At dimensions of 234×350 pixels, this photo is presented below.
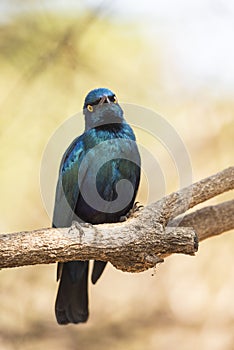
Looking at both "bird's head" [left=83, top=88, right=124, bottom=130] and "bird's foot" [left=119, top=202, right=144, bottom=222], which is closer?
"bird's foot" [left=119, top=202, right=144, bottom=222]

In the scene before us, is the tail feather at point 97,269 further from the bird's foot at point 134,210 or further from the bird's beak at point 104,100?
the bird's beak at point 104,100

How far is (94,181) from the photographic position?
4.04 meters

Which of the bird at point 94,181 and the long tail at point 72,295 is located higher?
the bird at point 94,181

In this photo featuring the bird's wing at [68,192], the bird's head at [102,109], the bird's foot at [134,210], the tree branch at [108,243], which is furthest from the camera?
the bird's head at [102,109]

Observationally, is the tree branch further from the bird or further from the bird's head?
the bird's head

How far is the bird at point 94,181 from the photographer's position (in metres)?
4.05

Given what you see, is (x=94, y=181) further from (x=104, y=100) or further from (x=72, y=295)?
(x=72, y=295)

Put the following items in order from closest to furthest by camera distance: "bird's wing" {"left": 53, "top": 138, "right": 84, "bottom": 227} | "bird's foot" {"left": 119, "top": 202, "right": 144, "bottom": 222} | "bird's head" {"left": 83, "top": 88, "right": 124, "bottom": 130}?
"bird's foot" {"left": 119, "top": 202, "right": 144, "bottom": 222}, "bird's wing" {"left": 53, "top": 138, "right": 84, "bottom": 227}, "bird's head" {"left": 83, "top": 88, "right": 124, "bottom": 130}

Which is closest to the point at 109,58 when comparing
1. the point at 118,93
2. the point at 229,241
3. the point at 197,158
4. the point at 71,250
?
the point at 118,93

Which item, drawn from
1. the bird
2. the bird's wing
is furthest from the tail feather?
the bird's wing

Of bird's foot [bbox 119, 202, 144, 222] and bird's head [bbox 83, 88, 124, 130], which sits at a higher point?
bird's head [bbox 83, 88, 124, 130]

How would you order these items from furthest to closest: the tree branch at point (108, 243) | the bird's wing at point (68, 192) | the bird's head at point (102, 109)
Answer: the bird's head at point (102, 109)
the bird's wing at point (68, 192)
the tree branch at point (108, 243)

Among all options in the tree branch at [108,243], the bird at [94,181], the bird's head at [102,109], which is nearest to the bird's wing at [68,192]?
the bird at [94,181]

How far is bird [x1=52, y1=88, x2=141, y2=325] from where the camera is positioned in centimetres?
405
